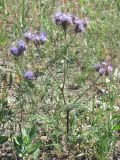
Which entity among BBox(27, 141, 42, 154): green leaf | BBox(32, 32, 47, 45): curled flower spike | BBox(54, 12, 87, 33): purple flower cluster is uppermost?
Result: BBox(54, 12, 87, 33): purple flower cluster

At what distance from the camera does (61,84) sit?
3.88 meters

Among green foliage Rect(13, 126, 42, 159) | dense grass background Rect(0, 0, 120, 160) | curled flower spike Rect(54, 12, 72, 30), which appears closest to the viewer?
green foliage Rect(13, 126, 42, 159)

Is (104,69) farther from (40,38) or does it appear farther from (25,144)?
(25,144)

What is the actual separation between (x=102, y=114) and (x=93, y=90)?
2.02 ft

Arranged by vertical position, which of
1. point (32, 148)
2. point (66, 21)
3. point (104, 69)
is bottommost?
point (32, 148)

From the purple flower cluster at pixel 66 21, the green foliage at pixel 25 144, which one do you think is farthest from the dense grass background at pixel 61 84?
the purple flower cluster at pixel 66 21

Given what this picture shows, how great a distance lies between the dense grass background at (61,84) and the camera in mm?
3059

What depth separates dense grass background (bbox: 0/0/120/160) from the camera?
3.06 metres

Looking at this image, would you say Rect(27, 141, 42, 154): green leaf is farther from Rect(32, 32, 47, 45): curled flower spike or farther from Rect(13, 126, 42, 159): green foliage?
Rect(32, 32, 47, 45): curled flower spike

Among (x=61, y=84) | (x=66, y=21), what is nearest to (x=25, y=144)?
(x=66, y=21)

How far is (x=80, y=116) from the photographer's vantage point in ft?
10.9

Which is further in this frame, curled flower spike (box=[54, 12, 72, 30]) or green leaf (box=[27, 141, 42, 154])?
curled flower spike (box=[54, 12, 72, 30])

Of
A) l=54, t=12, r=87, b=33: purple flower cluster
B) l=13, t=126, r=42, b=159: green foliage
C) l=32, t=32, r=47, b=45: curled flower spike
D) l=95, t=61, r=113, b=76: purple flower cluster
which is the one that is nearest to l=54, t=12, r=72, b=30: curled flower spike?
l=54, t=12, r=87, b=33: purple flower cluster

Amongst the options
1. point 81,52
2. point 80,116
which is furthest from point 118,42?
point 80,116
